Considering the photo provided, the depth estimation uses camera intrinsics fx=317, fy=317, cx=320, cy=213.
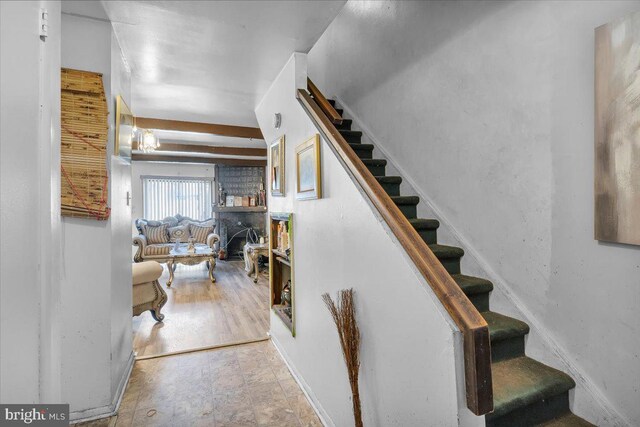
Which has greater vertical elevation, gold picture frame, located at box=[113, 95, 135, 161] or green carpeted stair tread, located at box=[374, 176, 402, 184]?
gold picture frame, located at box=[113, 95, 135, 161]

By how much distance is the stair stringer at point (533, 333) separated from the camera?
60.3 inches

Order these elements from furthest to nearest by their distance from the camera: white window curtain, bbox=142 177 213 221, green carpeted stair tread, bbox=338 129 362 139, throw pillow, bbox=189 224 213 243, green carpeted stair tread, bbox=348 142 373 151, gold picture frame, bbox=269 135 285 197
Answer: white window curtain, bbox=142 177 213 221 < throw pillow, bbox=189 224 213 243 < green carpeted stair tread, bbox=338 129 362 139 < green carpeted stair tread, bbox=348 142 373 151 < gold picture frame, bbox=269 135 285 197

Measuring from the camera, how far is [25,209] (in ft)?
2.58

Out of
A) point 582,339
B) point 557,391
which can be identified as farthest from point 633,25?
point 557,391

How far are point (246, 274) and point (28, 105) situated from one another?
6301 mm

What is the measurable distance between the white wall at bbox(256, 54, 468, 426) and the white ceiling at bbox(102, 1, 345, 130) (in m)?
0.31

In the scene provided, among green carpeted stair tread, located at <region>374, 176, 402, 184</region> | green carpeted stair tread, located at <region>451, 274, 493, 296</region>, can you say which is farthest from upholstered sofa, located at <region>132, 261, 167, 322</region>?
green carpeted stair tread, located at <region>451, 274, 493, 296</region>

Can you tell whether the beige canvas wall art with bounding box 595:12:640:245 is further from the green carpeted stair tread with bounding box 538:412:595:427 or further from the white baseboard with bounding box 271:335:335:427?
the white baseboard with bounding box 271:335:335:427

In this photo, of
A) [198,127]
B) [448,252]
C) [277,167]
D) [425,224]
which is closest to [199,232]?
[198,127]

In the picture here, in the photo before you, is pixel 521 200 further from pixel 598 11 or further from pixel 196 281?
pixel 196 281

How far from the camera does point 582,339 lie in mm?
1618

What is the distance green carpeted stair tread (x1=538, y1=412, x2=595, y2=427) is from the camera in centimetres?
155

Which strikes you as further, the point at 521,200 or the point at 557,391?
the point at 521,200

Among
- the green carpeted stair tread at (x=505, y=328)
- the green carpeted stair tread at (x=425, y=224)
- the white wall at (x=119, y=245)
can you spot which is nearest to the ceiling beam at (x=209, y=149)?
the white wall at (x=119, y=245)
